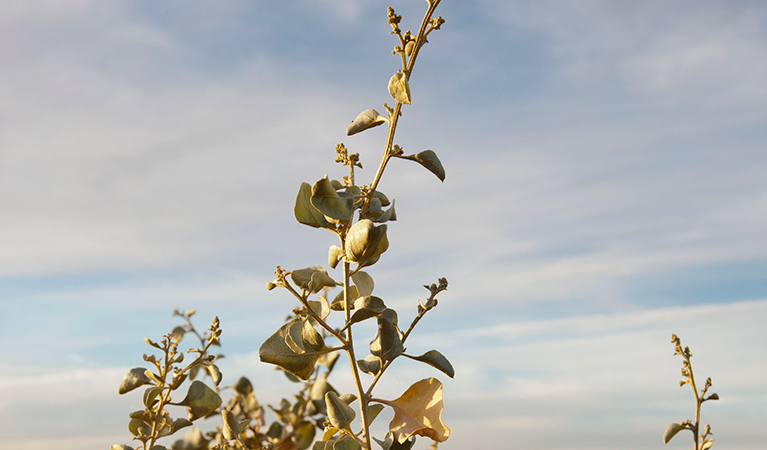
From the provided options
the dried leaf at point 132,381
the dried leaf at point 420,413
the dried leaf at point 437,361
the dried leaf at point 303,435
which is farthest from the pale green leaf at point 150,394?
the dried leaf at point 303,435

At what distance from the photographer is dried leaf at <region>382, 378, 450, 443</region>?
Result: 2730mm

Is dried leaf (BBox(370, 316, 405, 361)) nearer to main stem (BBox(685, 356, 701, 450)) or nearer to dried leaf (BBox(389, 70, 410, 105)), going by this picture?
dried leaf (BBox(389, 70, 410, 105))

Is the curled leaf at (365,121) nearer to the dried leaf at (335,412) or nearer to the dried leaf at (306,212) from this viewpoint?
the dried leaf at (306,212)

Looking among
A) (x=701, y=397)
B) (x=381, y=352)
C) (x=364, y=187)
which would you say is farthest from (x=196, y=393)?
(x=701, y=397)

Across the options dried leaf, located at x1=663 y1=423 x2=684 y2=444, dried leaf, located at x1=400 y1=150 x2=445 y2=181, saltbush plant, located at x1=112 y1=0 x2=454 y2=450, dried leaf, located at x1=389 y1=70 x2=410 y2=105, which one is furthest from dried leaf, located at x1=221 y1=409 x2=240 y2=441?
dried leaf, located at x1=663 y1=423 x2=684 y2=444

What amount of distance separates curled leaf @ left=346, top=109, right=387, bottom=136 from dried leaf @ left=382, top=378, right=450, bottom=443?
1.15 m

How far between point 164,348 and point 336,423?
120 centimetres

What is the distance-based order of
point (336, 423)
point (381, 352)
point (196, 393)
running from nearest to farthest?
point (336, 423), point (381, 352), point (196, 393)

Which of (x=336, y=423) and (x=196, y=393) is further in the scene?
(x=196, y=393)

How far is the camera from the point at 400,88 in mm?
2691

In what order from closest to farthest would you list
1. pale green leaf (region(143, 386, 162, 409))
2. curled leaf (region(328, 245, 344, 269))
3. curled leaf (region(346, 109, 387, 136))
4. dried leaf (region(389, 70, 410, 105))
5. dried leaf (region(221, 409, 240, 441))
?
dried leaf (region(221, 409, 240, 441)) → dried leaf (region(389, 70, 410, 105)) → curled leaf (region(328, 245, 344, 269)) → curled leaf (region(346, 109, 387, 136)) → pale green leaf (region(143, 386, 162, 409))

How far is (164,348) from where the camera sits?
3295 mm

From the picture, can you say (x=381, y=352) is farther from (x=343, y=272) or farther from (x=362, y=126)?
(x=362, y=126)

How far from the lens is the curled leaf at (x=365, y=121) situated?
2.91 metres
